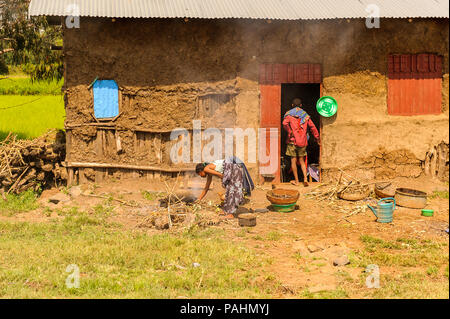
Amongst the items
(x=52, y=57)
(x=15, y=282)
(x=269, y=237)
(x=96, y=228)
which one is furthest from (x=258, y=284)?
(x=52, y=57)

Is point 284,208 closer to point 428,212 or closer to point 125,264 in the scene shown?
point 428,212

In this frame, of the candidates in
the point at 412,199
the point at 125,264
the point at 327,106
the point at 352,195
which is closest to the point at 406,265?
the point at 412,199

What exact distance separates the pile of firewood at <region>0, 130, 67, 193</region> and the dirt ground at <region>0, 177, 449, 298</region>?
1.25 feet

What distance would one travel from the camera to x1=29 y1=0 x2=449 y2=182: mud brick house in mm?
10297

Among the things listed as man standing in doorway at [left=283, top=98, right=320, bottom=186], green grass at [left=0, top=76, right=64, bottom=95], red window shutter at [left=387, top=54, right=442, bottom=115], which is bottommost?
man standing in doorway at [left=283, top=98, right=320, bottom=186]

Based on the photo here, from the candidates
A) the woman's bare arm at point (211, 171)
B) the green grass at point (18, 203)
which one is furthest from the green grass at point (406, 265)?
the green grass at point (18, 203)

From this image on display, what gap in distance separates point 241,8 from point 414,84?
412 cm

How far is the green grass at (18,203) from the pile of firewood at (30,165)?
0.60 feet

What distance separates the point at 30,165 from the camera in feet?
34.5

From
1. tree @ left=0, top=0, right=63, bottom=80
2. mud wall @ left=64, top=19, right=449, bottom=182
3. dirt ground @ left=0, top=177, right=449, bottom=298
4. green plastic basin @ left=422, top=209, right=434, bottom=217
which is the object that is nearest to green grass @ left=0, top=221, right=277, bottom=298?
dirt ground @ left=0, top=177, right=449, bottom=298

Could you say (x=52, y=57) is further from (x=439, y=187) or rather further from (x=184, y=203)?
(x=439, y=187)

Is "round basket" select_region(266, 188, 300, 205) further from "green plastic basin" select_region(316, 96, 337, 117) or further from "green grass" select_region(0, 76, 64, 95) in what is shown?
"green grass" select_region(0, 76, 64, 95)

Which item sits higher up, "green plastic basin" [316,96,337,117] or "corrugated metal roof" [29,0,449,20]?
"corrugated metal roof" [29,0,449,20]
